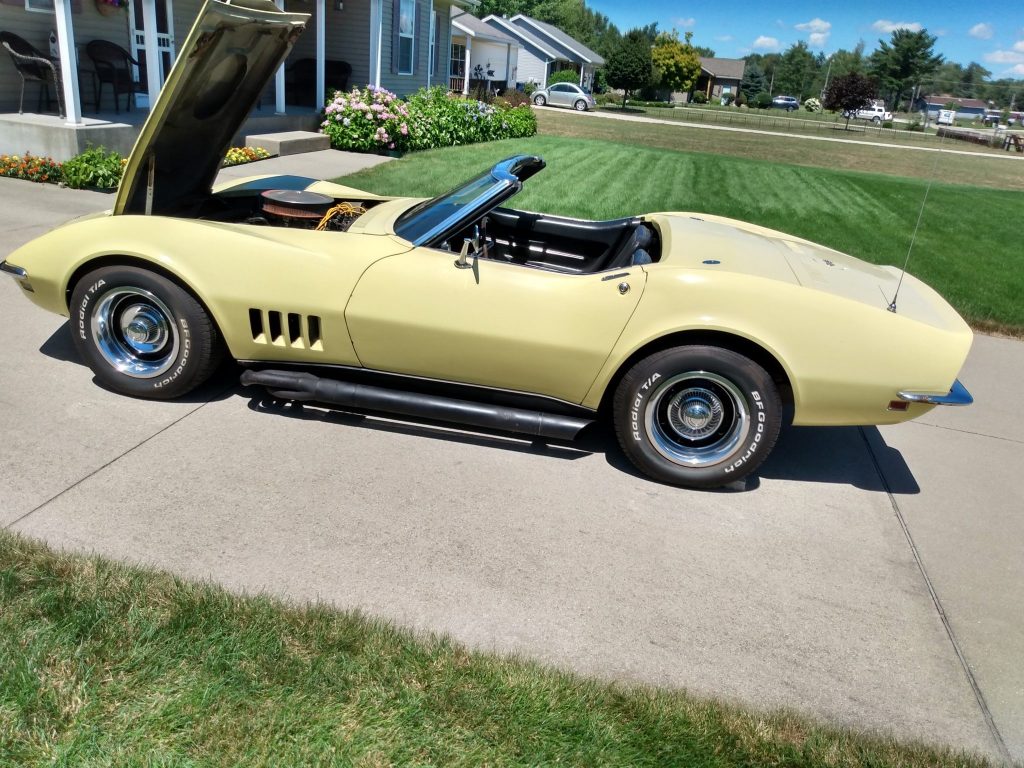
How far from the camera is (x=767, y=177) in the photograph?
17078mm

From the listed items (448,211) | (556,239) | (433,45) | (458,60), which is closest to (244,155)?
(556,239)

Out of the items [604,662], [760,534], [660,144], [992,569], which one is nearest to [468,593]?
[604,662]

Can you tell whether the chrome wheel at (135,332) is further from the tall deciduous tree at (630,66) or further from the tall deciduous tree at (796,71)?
the tall deciduous tree at (796,71)

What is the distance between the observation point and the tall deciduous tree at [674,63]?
247 ft

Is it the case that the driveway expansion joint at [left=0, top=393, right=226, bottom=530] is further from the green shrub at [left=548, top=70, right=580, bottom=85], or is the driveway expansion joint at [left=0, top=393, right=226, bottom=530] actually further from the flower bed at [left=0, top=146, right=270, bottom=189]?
the green shrub at [left=548, top=70, right=580, bottom=85]

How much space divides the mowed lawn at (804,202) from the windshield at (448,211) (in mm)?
5591

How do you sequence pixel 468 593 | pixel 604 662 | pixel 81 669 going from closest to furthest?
1. pixel 81 669
2. pixel 604 662
3. pixel 468 593

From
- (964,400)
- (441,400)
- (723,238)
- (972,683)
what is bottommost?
(972,683)

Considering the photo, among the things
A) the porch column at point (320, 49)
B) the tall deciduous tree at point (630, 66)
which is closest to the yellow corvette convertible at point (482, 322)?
the porch column at point (320, 49)

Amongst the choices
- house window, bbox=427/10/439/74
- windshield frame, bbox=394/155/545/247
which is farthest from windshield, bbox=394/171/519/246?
house window, bbox=427/10/439/74

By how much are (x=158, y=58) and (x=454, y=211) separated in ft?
33.1

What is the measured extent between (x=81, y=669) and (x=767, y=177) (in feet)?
55.2

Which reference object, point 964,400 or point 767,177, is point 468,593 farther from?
point 767,177

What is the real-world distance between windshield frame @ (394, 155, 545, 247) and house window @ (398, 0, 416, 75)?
18.6 metres
